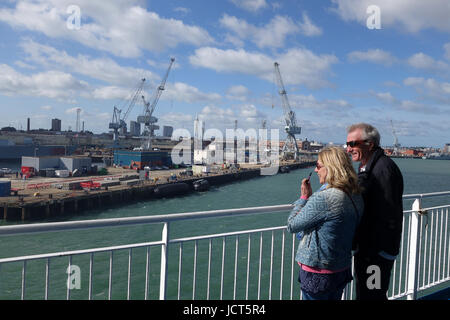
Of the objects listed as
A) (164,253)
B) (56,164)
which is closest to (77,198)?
(56,164)

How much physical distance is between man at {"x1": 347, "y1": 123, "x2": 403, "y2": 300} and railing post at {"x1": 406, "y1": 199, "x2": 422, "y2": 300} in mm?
1048

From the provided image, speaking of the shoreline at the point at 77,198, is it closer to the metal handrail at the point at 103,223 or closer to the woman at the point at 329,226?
the metal handrail at the point at 103,223

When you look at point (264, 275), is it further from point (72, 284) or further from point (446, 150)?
point (446, 150)

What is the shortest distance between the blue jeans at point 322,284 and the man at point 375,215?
19 cm

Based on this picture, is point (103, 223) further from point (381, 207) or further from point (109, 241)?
point (109, 241)

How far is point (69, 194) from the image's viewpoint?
24.5 meters

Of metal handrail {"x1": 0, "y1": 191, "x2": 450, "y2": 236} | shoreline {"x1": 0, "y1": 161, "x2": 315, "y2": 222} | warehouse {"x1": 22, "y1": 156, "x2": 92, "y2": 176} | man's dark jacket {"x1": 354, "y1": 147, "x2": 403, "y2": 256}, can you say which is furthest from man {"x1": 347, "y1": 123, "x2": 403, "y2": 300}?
warehouse {"x1": 22, "y1": 156, "x2": 92, "y2": 176}

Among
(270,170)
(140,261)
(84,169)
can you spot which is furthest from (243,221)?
(270,170)

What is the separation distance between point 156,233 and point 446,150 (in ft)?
549

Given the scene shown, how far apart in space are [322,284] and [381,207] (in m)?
0.48

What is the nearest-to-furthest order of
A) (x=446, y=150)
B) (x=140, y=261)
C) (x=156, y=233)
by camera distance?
(x=140, y=261)
(x=156, y=233)
(x=446, y=150)

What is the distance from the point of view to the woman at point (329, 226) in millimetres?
1563

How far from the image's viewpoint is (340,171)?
5.18 ft

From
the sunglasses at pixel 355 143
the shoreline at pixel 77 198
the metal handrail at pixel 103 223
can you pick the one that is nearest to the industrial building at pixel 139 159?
the shoreline at pixel 77 198
